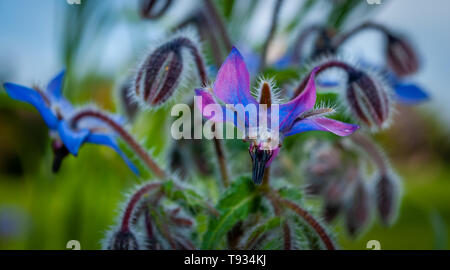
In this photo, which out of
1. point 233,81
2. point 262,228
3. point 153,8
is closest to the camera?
point 233,81

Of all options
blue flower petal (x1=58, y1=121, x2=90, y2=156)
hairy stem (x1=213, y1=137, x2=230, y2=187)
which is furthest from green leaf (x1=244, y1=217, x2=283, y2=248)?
blue flower petal (x1=58, y1=121, x2=90, y2=156)

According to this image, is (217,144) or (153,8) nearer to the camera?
(217,144)

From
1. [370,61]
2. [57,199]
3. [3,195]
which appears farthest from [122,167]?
[3,195]

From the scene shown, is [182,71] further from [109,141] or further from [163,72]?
[109,141]

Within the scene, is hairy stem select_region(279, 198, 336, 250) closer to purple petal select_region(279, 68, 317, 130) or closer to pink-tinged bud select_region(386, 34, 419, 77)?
purple petal select_region(279, 68, 317, 130)

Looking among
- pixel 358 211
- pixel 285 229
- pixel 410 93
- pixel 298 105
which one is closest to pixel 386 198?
pixel 358 211

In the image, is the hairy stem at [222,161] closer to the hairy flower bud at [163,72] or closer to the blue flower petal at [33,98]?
the hairy flower bud at [163,72]
